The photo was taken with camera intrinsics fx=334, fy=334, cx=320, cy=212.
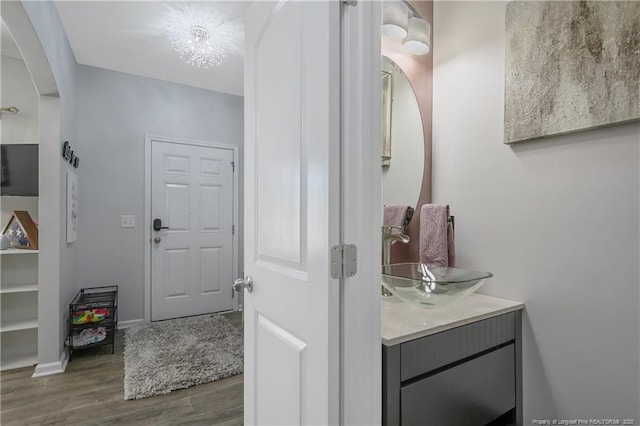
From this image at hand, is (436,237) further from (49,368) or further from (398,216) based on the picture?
(49,368)

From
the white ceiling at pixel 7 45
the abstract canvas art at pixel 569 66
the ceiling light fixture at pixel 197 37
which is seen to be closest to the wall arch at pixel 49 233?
the white ceiling at pixel 7 45

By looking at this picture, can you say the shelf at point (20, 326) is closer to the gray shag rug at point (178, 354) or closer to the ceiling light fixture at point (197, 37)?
the gray shag rug at point (178, 354)

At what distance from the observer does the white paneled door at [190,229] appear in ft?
11.6

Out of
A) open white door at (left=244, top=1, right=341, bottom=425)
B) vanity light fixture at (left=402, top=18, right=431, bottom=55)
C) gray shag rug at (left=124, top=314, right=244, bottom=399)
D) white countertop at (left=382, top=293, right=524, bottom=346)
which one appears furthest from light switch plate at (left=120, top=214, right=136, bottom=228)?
vanity light fixture at (left=402, top=18, right=431, bottom=55)

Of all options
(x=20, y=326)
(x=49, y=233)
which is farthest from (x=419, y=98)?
(x=20, y=326)

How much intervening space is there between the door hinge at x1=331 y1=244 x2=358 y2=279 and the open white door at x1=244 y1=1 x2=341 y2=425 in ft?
0.06

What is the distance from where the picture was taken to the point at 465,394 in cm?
121

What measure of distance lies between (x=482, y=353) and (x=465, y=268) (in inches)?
21.1

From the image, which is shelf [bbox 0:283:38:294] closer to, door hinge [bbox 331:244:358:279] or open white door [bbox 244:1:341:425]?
open white door [bbox 244:1:341:425]

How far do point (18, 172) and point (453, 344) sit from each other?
3.09 m

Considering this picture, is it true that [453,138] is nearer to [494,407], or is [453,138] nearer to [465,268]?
[465,268]

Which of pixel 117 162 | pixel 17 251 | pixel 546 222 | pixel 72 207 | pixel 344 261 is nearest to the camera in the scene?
pixel 344 261

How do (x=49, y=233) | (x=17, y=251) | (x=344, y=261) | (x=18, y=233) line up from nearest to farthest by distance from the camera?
(x=344, y=261), (x=49, y=233), (x=17, y=251), (x=18, y=233)

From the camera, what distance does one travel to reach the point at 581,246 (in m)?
1.33
